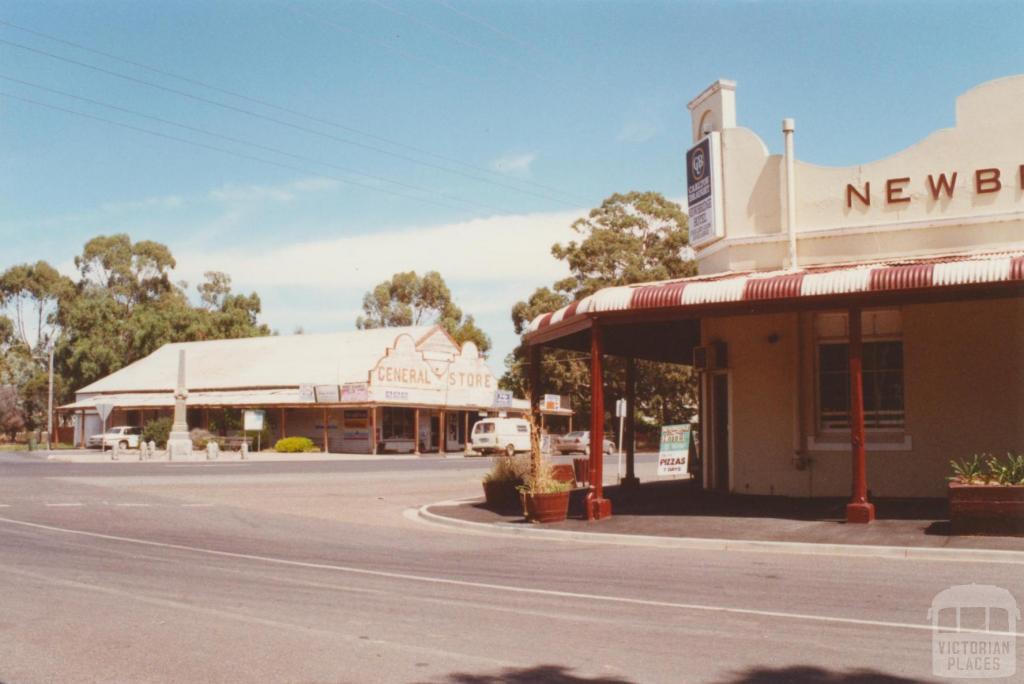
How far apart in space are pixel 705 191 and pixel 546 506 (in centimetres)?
714

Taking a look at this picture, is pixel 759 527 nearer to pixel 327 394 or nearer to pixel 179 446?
pixel 179 446

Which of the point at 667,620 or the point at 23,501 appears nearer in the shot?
the point at 667,620

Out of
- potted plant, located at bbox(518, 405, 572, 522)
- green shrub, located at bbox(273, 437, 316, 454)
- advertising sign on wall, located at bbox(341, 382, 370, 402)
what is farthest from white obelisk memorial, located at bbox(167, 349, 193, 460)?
potted plant, located at bbox(518, 405, 572, 522)

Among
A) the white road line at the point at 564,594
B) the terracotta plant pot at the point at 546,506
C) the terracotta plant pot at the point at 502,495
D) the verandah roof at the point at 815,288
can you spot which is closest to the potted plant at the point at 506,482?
the terracotta plant pot at the point at 502,495

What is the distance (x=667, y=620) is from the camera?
26.6ft

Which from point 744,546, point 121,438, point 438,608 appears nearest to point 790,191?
point 744,546

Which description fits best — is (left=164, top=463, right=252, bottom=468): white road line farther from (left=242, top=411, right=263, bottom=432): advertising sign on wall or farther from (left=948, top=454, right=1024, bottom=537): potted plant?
(left=948, top=454, right=1024, bottom=537): potted plant

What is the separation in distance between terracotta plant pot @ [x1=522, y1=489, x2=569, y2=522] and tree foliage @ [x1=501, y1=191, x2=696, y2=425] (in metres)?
35.1

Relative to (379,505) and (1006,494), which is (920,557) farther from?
(379,505)

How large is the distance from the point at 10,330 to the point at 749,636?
306 ft

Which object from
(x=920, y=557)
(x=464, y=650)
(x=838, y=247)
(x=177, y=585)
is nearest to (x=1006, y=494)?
(x=920, y=557)

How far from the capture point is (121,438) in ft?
186

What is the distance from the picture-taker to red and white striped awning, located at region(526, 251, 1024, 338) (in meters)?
13.1

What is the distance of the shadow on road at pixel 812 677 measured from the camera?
19.9 ft
